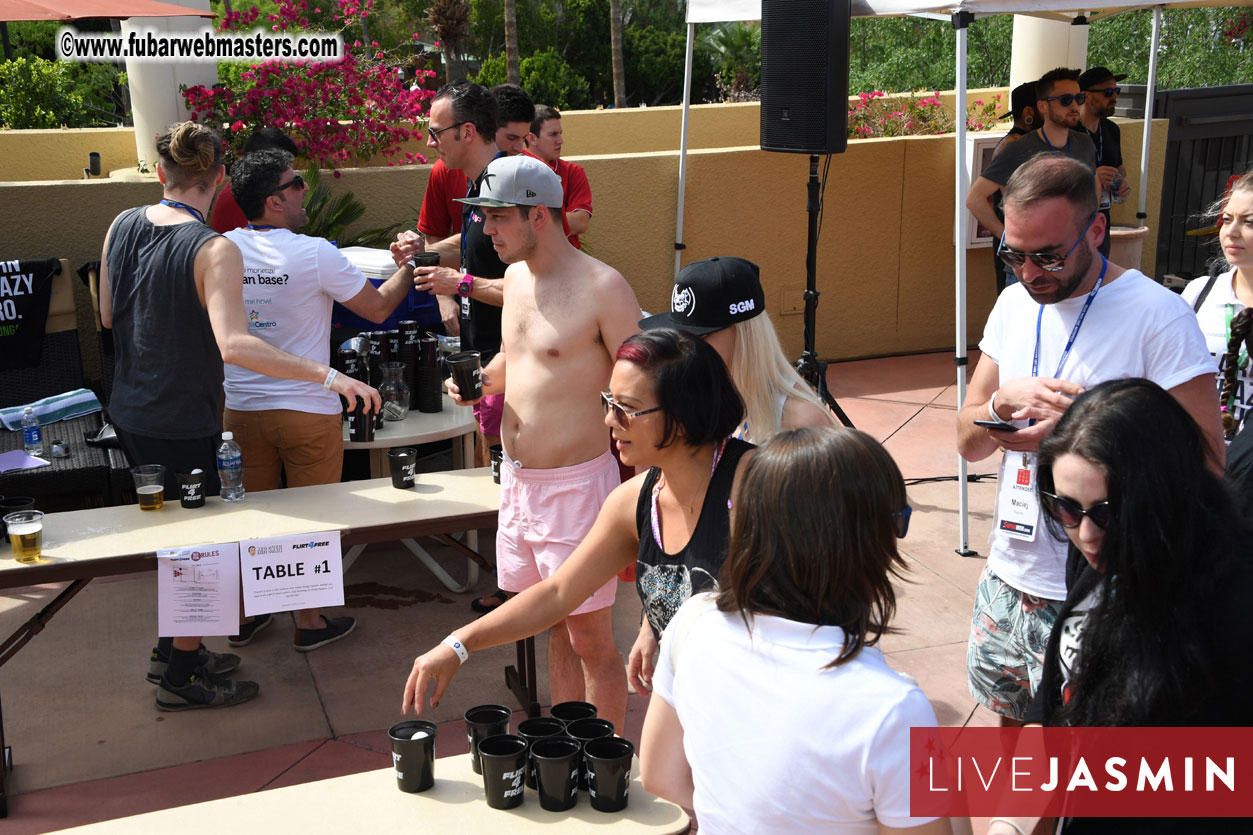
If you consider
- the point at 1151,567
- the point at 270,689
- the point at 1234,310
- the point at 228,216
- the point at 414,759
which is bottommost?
the point at 270,689

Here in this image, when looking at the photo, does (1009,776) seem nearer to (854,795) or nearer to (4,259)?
(854,795)

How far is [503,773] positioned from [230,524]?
6.36ft

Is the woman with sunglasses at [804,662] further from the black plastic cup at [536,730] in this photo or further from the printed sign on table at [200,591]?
the printed sign on table at [200,591]

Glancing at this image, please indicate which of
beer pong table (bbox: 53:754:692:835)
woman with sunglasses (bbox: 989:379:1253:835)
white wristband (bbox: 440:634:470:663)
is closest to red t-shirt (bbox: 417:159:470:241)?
white wristband (bbox: 440:634:470:663)

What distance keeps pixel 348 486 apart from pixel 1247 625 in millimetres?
3306

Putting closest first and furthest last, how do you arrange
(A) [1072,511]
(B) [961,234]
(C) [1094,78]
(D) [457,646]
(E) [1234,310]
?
(A) [1072,511] < (D) [457,646] < (E) [1234,310] < (B) [961,234] < (C) [1094,78]

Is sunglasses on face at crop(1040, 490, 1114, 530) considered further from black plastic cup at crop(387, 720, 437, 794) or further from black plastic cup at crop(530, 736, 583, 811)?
black plastic cup at crop(387, 720, 437, 794)

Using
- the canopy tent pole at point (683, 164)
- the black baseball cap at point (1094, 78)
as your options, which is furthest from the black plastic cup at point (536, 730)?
the black baseball cap at point (1094, 78)

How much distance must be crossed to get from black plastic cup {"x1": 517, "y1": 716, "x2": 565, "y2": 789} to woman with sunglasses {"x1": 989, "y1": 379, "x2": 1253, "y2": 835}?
1060mm

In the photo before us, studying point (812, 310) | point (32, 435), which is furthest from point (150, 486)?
point (812, 310)

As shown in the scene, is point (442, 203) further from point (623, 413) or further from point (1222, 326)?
point (1222, 326)

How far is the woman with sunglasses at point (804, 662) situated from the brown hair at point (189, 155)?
304 centimetres

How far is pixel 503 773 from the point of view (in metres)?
2.20

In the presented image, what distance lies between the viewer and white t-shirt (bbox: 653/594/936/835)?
1488 millimetres
